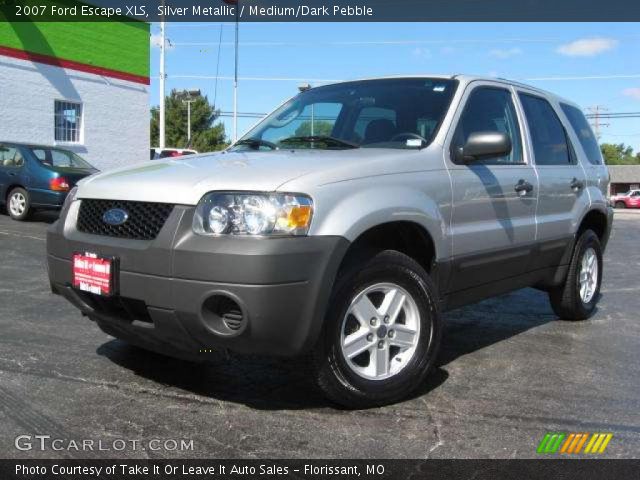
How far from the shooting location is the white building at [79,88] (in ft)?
60.0

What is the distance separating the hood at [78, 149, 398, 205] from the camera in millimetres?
3092

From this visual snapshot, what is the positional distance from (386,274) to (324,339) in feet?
1.68

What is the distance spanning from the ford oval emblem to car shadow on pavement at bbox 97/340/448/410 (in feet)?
2.77

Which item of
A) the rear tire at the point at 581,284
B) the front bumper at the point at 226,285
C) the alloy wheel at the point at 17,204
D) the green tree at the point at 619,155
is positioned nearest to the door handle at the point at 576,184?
the rear tire at the point at 581,284

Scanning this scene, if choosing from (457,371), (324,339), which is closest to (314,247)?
(324,339)

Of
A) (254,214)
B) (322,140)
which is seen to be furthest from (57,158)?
(254,214)

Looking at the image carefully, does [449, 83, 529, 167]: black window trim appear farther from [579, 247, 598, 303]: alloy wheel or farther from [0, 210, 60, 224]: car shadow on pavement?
[0, 210, 60, 224]: car shadow on pavement

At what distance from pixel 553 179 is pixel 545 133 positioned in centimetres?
42

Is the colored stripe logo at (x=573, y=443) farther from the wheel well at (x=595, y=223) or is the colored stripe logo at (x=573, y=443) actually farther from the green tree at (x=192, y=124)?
the green tree at (x=192, y=124)

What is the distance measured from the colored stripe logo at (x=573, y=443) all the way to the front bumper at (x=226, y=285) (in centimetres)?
120

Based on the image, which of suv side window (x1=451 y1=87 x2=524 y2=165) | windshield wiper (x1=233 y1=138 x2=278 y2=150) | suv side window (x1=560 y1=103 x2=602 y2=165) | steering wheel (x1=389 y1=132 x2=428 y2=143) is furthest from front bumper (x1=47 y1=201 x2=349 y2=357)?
suv side window (x1=560 y1=103 x2=602 y2=165)

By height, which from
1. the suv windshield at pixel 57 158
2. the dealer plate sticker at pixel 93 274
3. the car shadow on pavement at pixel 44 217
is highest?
the suv windshield at pixel 57 158

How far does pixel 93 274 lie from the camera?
3312 millimetres

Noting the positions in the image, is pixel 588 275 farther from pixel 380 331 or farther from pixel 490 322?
pixel 380 331
